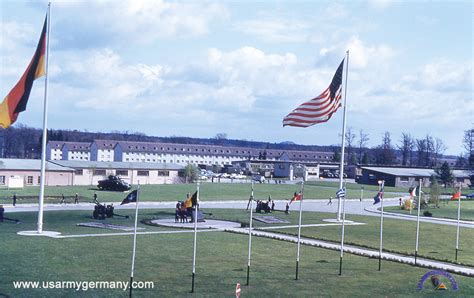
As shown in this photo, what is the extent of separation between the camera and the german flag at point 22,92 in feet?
83.7

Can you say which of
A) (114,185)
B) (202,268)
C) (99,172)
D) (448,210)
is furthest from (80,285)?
(99,172)

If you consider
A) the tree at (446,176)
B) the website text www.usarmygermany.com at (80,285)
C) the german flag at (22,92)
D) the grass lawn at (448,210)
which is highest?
the german flag at (22,92)

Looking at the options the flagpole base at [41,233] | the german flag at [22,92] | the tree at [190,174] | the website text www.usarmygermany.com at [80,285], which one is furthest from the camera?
the tree at [190,174]

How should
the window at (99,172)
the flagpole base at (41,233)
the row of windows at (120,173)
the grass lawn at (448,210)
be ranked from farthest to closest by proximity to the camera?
the window at (99,172) < the row of windows at (120,173) < the grass lawn at (448,210) < the flagpole base at (41,233)

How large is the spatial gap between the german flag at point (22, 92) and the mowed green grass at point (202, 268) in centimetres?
530

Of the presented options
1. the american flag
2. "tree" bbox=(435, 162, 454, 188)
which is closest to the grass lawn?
the american flag

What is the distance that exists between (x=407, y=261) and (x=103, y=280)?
43.4 ft

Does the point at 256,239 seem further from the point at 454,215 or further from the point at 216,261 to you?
the point at 454,215

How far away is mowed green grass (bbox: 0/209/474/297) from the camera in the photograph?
750 inches

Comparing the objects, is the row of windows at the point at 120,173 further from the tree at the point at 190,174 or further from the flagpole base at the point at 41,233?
the flagpole base at the point at 41,233

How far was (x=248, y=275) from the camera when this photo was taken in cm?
1988

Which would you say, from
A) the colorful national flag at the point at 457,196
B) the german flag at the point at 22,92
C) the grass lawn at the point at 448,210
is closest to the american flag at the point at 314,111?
the colorful national flag at the point at 457,196

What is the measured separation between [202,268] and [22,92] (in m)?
10.8

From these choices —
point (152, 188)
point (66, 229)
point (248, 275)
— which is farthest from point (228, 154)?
point (248, 275)
